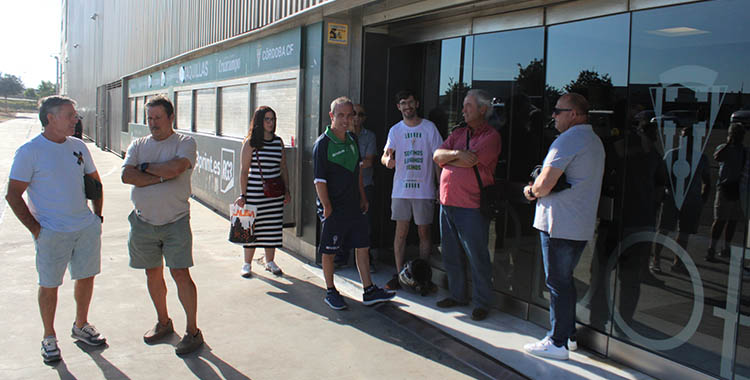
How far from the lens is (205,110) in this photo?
1140cm

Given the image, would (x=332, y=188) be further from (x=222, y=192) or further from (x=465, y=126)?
(x=222, y=192)

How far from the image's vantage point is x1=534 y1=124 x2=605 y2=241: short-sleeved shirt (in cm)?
384

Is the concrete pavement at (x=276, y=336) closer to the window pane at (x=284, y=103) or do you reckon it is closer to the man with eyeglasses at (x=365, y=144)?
the man with eyeglasses at (x=365, y=144)

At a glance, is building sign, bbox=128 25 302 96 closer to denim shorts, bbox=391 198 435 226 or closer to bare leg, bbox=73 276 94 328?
denim shorts, bbox=391 198 435 226

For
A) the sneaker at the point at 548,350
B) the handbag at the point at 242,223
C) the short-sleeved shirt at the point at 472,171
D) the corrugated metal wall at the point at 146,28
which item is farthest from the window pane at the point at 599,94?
the handbag at the point at 242,223

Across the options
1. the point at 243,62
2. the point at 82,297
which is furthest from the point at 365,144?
the point at 243,62

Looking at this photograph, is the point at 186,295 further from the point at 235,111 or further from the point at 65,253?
the point at 235,111

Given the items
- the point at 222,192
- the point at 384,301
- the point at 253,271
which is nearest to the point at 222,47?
the point at 222,192

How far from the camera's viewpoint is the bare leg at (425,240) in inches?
218

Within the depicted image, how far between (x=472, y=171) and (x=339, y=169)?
1100 mm

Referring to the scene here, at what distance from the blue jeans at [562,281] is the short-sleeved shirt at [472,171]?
828 mm

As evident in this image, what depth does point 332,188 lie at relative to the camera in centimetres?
498

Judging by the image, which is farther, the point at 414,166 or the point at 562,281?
the point at 414,166

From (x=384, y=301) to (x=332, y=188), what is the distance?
1110 millimetres
